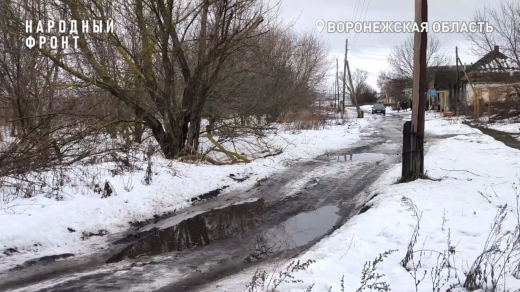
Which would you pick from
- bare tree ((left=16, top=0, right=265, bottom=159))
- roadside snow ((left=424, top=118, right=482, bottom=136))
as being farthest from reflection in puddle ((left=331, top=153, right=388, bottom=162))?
roadside snow ((left=424, top=118, right=482, bottom=136))

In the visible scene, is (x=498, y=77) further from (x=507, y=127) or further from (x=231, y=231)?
(x=231, y=231)

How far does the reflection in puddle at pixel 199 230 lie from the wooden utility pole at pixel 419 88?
3505 mm

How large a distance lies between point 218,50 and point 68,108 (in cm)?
440

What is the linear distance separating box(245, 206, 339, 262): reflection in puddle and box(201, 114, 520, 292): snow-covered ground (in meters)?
0.43

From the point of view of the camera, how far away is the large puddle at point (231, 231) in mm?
5691

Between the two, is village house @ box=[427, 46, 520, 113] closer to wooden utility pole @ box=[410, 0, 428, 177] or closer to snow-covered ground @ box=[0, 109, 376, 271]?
wooden utility pole @ box=[410, 0, 428, 177]

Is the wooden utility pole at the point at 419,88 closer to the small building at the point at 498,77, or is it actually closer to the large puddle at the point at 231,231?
the large puddle at the point at 231,231

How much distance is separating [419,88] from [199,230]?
5.50 meters

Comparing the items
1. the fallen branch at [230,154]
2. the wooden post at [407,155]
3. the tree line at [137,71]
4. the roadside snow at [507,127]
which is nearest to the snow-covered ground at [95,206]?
the fallen branch at [230,154]

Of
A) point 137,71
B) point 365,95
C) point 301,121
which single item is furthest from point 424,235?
point 365,95

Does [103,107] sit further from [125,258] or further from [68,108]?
[125,258]

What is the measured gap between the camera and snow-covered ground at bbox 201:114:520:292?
4.16 meters

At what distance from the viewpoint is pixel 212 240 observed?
19.9ft

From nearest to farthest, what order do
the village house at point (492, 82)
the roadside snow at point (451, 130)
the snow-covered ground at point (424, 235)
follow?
the snow-covered ground at point (424, 235) → the roadside snow at point (451, 130) → the village house at point (492, 82)
